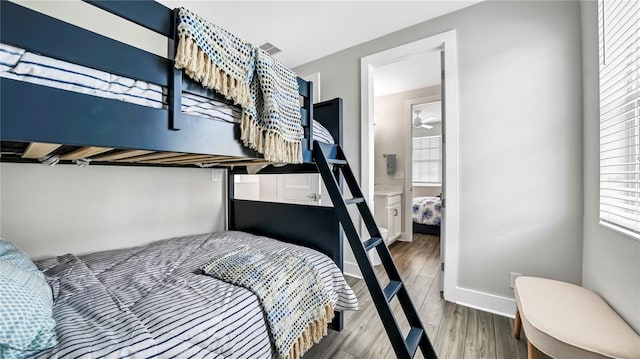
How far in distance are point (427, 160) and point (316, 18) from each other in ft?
14.7

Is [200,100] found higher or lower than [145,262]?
higher

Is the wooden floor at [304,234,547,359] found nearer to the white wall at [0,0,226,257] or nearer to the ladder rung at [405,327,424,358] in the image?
the ladder rung at [405,327,424,358]

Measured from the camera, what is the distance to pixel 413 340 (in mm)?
1318

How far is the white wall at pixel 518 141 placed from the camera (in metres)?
1.78

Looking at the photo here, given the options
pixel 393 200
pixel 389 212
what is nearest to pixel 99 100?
pixel 389 212

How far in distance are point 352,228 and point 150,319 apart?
980 millimetres

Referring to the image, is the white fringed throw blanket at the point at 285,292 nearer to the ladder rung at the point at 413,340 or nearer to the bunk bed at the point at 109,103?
the bunk bed at the point at 109,103

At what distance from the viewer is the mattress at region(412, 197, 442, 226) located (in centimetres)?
458

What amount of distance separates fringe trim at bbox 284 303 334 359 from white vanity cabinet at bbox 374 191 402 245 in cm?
236

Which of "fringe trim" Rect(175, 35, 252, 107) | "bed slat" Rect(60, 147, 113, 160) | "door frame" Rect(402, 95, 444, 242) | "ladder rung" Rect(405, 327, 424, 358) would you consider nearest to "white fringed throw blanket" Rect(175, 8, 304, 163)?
"fringe trim" Rect(175, 35, 252, 107)

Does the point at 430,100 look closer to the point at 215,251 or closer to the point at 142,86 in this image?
the point at 215,251

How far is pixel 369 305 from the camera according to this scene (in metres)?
2.14

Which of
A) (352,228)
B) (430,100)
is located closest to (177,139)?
(352,228)

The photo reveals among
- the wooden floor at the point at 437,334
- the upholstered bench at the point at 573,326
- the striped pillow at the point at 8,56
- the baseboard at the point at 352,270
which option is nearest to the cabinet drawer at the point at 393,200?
the baseboard at the point at 352,270
